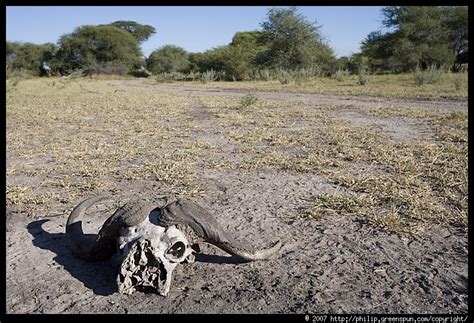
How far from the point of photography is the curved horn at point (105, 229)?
2301 millimetres

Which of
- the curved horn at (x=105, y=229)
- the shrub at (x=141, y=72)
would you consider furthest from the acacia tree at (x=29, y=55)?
the curved horn at (x=105, y=229)

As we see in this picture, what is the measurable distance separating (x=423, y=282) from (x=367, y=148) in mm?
3206

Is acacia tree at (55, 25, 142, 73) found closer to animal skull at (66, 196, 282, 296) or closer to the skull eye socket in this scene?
animal skull at (66, 196, 282, 296)

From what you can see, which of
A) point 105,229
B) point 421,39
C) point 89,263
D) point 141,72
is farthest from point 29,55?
point 105,229

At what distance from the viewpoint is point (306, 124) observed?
736cm

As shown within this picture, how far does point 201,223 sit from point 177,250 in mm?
196

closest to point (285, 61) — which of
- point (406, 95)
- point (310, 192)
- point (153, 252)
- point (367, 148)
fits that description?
point (406, 95)

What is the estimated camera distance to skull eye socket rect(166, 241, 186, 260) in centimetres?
229

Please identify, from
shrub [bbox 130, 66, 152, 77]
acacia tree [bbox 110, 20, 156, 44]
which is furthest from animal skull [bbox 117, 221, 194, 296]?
acacia tree [bbox 110, 20, 156, 44]

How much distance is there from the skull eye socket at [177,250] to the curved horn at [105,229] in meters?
0.22

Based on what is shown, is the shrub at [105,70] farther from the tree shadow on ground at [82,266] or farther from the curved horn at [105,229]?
the curved horn at [105,229]

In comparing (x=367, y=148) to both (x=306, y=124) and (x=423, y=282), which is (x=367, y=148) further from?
(x=423, y=282)

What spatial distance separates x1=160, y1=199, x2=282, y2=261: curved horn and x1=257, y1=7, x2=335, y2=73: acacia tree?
24774 mm

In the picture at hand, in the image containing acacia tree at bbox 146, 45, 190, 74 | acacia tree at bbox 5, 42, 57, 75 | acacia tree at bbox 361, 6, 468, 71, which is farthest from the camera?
acacia tree at bbox 146, 45, 190, 74
